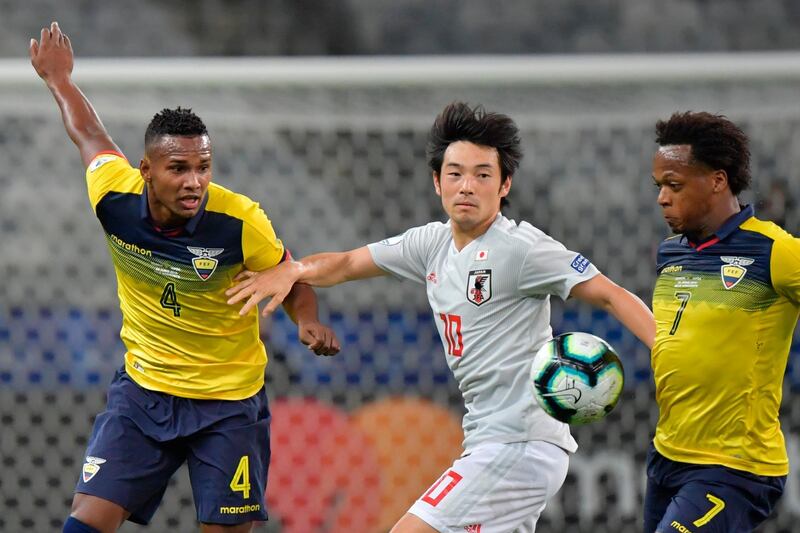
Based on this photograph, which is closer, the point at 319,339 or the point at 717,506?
the point at 717,506

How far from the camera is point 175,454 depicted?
4.49 m

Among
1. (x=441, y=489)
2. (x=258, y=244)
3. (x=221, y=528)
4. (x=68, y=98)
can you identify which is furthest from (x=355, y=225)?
(x=441, y=489)

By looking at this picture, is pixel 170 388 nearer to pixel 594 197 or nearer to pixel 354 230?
pixel 354 230

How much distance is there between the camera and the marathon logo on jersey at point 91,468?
4.35 meters

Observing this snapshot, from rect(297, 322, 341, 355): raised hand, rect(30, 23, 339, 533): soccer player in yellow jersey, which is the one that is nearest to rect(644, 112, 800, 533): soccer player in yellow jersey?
rect(297, 322, 341, 355): raised hand

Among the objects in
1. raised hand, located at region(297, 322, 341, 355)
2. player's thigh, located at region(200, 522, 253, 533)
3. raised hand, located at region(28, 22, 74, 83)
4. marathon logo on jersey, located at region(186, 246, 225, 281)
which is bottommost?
player's thigh, located at region(200, 522, 253, 533)

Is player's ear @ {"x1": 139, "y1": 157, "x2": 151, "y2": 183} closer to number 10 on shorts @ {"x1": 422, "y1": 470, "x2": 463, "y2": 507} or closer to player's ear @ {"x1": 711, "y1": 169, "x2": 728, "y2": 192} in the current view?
number 10 on shorts @ {"x1": 422, "y1": 470, "x2": 463, "y2": 507}

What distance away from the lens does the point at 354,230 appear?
272 inches

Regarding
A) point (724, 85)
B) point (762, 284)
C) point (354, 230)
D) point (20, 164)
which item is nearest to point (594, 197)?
point (724, 85)

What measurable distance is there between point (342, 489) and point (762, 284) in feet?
10.5

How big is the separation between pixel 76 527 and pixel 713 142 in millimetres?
2614

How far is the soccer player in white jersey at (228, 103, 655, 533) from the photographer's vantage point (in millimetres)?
4043

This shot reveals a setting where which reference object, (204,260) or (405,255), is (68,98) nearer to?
(204,260)

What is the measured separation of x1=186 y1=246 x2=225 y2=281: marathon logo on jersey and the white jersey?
0.84m
